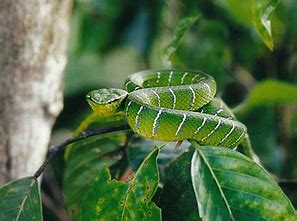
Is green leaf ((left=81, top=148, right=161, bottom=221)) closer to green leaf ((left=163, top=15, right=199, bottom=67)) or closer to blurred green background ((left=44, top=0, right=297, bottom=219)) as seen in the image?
green leaf ((left=163, top=15, right=199, bottom=67))

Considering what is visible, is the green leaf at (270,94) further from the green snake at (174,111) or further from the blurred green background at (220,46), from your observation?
the green snake at (174,111)

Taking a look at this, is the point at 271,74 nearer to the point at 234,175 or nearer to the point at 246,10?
the point at 246,10

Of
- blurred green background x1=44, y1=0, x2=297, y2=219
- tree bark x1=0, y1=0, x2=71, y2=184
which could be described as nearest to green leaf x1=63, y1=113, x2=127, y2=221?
tree bark x1=0, y1=0, x2=71, y2=184

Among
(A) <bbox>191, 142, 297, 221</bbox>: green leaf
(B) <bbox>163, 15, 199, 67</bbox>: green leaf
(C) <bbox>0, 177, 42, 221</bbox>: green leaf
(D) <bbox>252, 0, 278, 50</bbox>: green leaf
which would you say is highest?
(D) <bbox>252, 0, 278, 50</bbox>: green leaf

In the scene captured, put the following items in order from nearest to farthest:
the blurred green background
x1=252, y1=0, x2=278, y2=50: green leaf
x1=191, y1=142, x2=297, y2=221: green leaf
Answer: x1=191, y1=142, x2=297, y2=221: green leaf → x1=252, y1=0, x2=278, y2=50: green leaf → the blurred green background

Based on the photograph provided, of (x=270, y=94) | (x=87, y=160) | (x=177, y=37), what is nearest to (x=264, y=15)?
(x=177, y=37)

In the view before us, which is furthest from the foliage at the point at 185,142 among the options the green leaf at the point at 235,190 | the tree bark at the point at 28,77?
the tree bark at the point at 28,77

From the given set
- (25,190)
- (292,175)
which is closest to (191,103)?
(25,190)
